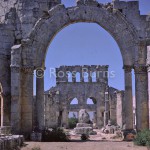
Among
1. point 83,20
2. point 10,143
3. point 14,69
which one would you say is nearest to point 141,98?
point 83,20

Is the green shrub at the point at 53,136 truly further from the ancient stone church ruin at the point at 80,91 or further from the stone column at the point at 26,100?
the ancient stone church ruin at the point at 80,91

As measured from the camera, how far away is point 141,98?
53.9 ft

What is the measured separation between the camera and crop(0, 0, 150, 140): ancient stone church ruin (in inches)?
651

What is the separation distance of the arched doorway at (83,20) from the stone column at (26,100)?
0.16ft

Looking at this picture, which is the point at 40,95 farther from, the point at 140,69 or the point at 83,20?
the point at 140,69

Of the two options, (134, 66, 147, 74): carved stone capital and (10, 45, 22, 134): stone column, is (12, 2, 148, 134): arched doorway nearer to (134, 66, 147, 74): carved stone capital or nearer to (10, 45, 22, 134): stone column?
(134, 66, 147, 74): carved stone capital

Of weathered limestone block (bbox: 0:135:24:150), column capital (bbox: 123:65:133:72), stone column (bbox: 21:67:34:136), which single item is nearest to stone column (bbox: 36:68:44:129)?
stone column (bbox: 21:67:34:136)

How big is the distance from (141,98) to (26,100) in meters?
5.42

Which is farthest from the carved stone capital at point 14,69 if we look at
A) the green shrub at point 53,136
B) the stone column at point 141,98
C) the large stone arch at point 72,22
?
the stone column at point 141,98

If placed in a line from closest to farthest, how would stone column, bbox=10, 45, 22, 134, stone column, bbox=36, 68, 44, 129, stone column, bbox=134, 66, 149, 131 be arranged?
stone column, bbox=10, 45, 22, 134 → stone column, bbox=134, 66, 149, 131 → stone column, bbox=36, 68, 44, 129

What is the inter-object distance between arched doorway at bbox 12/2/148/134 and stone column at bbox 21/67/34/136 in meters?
0.05

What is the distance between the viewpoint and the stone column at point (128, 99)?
54.5 feet

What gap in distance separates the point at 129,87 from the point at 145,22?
3.19m

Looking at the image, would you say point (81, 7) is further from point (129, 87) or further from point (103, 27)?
point (129, 87)
